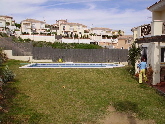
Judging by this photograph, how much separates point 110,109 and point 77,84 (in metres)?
4.59

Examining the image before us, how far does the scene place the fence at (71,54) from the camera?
26.5 metres

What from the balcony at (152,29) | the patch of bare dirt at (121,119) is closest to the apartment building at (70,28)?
the balcony at (152,29)

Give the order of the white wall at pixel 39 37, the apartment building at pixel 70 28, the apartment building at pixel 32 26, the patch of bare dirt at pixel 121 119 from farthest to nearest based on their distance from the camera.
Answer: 1. the apartment building at pixel 70 28
2. the apartment building at pixel 32 26
3. the white wall at pixel 39 37
4. the patch of bare dirt at pixel 121 119

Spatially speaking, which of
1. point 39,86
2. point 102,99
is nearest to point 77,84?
point 39,86

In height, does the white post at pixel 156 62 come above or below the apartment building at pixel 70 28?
below

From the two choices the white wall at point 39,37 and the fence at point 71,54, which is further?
the white wall at point 39,37

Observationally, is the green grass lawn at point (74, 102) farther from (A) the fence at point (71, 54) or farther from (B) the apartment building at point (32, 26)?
(B) the apartment building at point (32, 26)

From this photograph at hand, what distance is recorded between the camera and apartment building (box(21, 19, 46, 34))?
2972 inches

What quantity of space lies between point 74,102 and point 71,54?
1893 centimetres

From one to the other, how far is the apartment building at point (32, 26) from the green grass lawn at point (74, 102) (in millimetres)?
68482

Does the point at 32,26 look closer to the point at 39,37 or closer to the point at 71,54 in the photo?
the point at 39,37

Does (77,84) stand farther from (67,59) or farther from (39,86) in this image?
(67,59)

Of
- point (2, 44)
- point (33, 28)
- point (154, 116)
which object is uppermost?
point (33, 28)

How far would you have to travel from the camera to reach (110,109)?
24.0 ft
